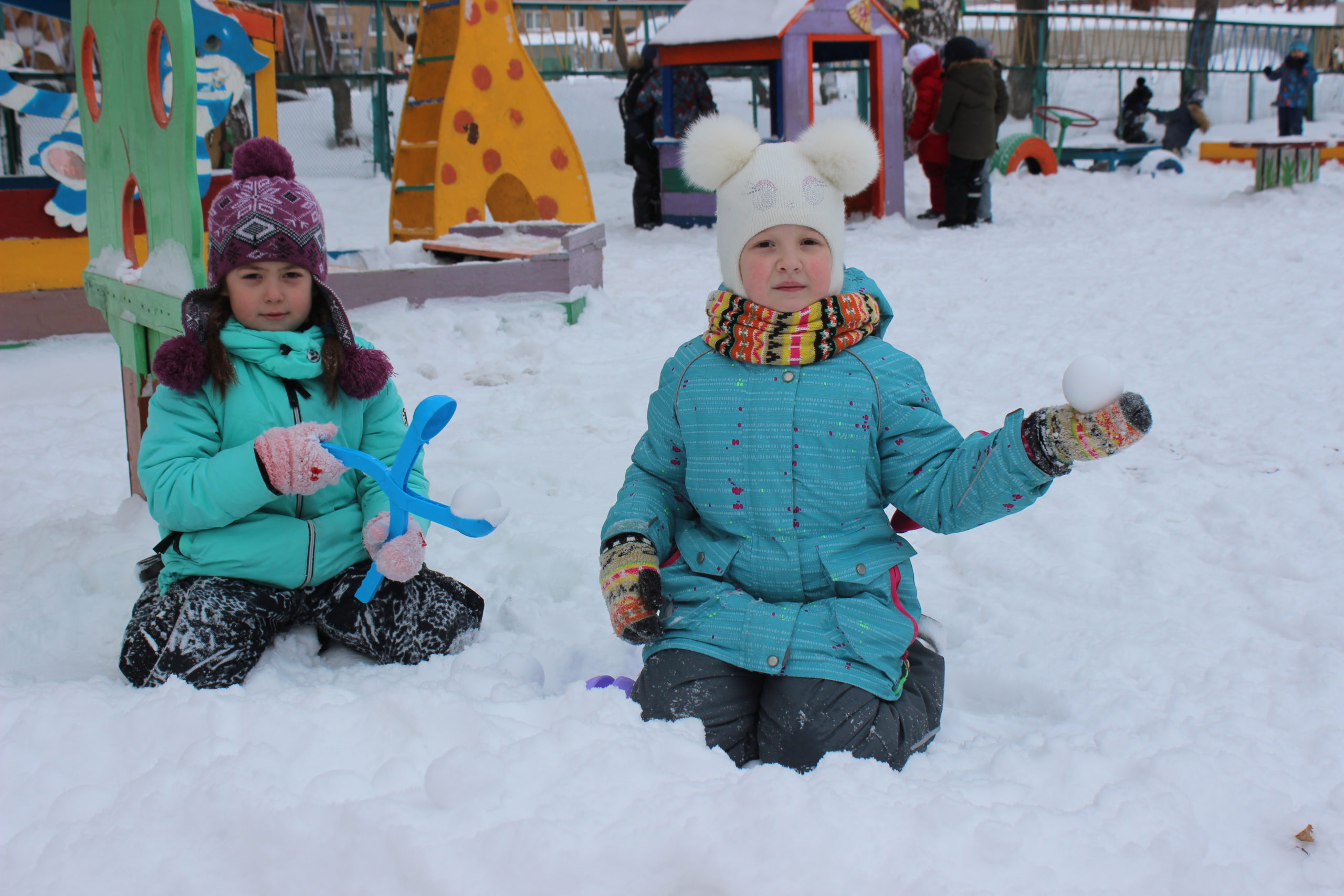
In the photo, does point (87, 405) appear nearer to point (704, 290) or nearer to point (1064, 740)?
point (704, 290)

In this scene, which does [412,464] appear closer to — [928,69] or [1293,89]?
[928,69]

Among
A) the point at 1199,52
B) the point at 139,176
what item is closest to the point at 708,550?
the point at 139,176

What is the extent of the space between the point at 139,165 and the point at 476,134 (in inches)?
160

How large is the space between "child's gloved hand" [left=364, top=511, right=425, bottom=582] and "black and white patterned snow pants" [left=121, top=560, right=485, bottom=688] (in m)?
0.15

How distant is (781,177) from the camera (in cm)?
189

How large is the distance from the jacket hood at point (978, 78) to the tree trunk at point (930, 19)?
130 inches

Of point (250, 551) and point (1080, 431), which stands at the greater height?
point (1080, 431)

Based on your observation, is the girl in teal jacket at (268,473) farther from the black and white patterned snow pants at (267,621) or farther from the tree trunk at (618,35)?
the tree trunk at (618,35)

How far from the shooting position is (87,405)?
4105 mm

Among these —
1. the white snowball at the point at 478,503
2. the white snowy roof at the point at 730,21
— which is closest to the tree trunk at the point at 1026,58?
the white snowy roof at the point at 730,21

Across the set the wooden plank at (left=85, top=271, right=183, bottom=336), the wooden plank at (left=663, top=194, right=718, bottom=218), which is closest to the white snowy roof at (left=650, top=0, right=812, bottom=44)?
the wooden plank at (left=663, top=194, right=718, bottom=218)

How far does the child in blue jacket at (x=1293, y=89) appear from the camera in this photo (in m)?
13.8

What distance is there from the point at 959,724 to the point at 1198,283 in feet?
15.2

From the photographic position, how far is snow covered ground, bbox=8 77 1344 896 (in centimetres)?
138
